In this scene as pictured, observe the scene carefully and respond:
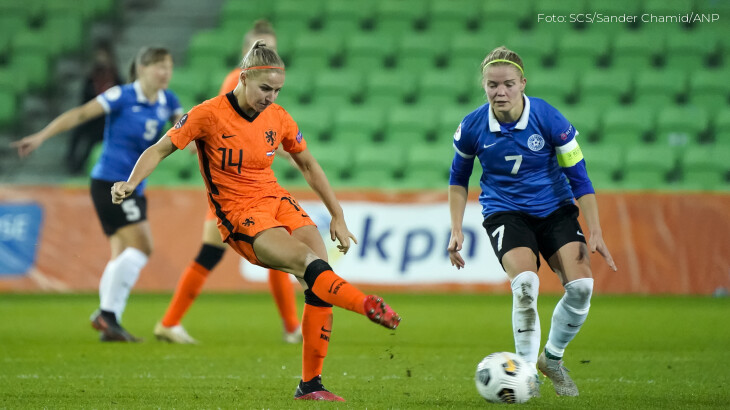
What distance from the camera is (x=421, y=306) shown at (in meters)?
11.0

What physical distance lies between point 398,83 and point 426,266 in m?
4.17

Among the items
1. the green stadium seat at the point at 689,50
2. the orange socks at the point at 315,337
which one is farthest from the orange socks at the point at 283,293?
the green stadium seat at the point at 689,50

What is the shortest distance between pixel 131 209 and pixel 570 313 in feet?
13.2

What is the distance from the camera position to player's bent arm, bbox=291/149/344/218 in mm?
5371

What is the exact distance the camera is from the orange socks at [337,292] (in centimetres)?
468

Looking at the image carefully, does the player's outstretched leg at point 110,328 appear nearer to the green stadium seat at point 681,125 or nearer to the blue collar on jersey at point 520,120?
the blue collar on jersey at point 520,120

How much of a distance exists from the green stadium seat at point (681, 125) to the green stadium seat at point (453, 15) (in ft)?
11.6

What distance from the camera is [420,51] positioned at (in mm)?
15711

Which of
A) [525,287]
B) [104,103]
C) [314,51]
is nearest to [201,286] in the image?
[104,103]

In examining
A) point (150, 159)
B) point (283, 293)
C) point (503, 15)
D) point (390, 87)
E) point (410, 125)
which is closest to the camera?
point (150, 159)

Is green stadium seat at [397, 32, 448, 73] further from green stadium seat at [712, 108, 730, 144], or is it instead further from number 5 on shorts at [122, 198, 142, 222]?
number 5 on shorts at [122, 198, 142, 222]

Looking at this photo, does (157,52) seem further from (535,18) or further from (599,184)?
(535,18)

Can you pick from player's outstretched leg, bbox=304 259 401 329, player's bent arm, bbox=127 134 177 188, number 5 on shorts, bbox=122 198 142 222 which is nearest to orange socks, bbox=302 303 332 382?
player's outstretched leg, bbox=304 259 401 329

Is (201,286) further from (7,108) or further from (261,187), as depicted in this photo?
(7,108)
